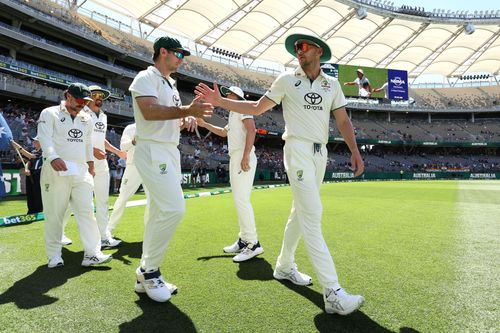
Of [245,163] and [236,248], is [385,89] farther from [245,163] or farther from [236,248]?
[236,248]

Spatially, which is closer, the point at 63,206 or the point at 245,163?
the point at 63,206

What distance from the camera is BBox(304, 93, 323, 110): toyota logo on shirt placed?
3389 millimetres

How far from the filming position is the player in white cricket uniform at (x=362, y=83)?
4965 centimetres

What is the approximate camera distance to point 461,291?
3297 mm

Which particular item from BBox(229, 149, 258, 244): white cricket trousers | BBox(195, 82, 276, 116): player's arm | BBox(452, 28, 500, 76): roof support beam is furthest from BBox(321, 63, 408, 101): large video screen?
BBox(195, 82, 276, 116): player's arm

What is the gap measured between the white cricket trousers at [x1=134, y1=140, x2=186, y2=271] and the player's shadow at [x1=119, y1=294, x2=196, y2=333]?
41cm

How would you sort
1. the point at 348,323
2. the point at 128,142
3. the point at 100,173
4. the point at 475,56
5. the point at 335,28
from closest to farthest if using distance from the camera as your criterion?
the point at 348,323
the point at 100,173
the point at 128,142
the point at 335,28
the point at 475,56

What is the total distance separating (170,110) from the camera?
3.15 m

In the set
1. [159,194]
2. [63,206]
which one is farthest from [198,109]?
[63,206]

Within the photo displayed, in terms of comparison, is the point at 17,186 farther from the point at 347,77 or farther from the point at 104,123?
the point at 347,77

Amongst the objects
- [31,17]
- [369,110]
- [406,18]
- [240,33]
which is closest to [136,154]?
[31,17]

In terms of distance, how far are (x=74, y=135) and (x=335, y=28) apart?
149ft

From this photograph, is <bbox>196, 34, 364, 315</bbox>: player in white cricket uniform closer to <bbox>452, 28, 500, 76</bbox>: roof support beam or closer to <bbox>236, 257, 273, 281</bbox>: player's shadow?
<bbox>236, 257, 273, 281</bbox>: player's shadow

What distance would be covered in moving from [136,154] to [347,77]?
1951 inches
